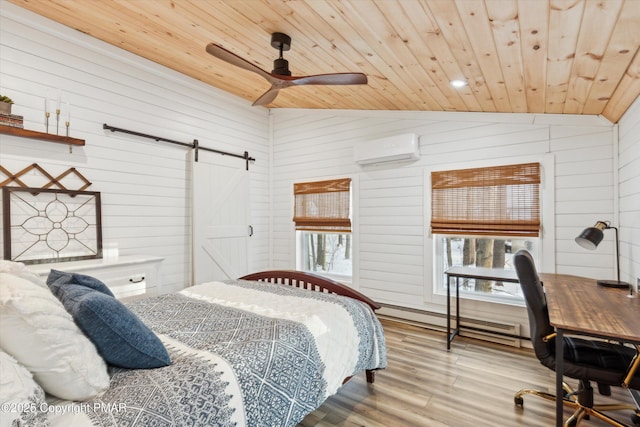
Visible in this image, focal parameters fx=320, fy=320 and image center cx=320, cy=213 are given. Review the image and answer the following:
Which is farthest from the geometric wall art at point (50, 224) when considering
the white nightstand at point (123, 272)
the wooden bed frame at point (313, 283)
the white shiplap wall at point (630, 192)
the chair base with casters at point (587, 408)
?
the white shiplap wall at point (630, 192)

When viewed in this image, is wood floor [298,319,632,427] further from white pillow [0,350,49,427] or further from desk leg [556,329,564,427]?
white pillow [0,350,49,427]

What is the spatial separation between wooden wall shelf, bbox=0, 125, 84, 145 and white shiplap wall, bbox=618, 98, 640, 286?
4.78m

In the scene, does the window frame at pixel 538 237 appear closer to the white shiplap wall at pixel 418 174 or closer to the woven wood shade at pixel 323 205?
the white shiplap wall at pixel 418 174

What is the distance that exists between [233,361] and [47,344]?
685 millimetres

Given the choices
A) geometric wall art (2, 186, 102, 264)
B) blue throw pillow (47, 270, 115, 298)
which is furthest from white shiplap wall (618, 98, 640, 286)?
geometric wall art (2, 186, 102, 264)

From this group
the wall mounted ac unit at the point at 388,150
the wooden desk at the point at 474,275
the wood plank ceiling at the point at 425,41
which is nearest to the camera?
the wood plank ceiling at the point at 425,41

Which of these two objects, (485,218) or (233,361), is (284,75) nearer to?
(233,361)

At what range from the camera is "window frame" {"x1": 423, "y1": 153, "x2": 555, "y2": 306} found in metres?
3.24

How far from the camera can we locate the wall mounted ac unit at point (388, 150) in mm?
3957

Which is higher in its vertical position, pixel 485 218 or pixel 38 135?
pixel 38 135

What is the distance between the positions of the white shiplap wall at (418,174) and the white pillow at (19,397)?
3.67 m

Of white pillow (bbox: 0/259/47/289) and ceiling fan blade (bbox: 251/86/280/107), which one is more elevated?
ceiling fan blade (bbox: 251/86/280/107)

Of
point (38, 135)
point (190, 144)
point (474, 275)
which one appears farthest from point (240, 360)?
point (190, 144)

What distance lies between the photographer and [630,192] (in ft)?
8.56
